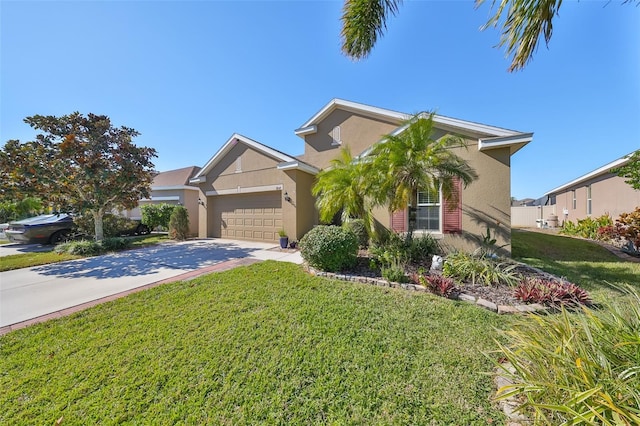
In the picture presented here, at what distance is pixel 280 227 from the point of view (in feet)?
36.7

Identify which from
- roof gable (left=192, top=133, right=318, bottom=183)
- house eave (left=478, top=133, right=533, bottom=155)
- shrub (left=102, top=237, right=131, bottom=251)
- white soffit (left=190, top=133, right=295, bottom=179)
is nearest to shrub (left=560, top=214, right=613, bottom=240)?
house eave (left=478, top=133, right=533, bottom=155)

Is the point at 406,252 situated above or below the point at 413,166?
below

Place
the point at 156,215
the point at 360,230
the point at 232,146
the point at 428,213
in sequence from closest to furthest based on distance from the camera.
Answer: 1. the point at 428,213
2. the point at 360,230
3. the point at 232,146
4. the point at 156,215

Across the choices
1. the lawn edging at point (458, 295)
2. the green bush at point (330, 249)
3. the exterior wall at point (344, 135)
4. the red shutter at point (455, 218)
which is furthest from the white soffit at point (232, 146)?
the red shutter at point (455, 218)

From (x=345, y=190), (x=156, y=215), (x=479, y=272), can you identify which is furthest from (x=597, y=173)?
(x=156, y=215)

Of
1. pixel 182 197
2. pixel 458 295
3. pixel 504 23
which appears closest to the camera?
pixel 504 23

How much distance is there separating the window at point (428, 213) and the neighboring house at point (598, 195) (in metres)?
9.27

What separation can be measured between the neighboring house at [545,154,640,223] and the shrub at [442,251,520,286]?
1045cm

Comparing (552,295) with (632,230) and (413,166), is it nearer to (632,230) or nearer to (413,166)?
(413,166)

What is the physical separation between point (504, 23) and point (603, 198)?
57.4ft

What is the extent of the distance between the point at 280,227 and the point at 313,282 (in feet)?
20.0

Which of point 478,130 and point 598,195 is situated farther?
point 598,195

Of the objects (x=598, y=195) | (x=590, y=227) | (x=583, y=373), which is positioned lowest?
(x=583, y=373)

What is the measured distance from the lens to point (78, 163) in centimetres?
893
